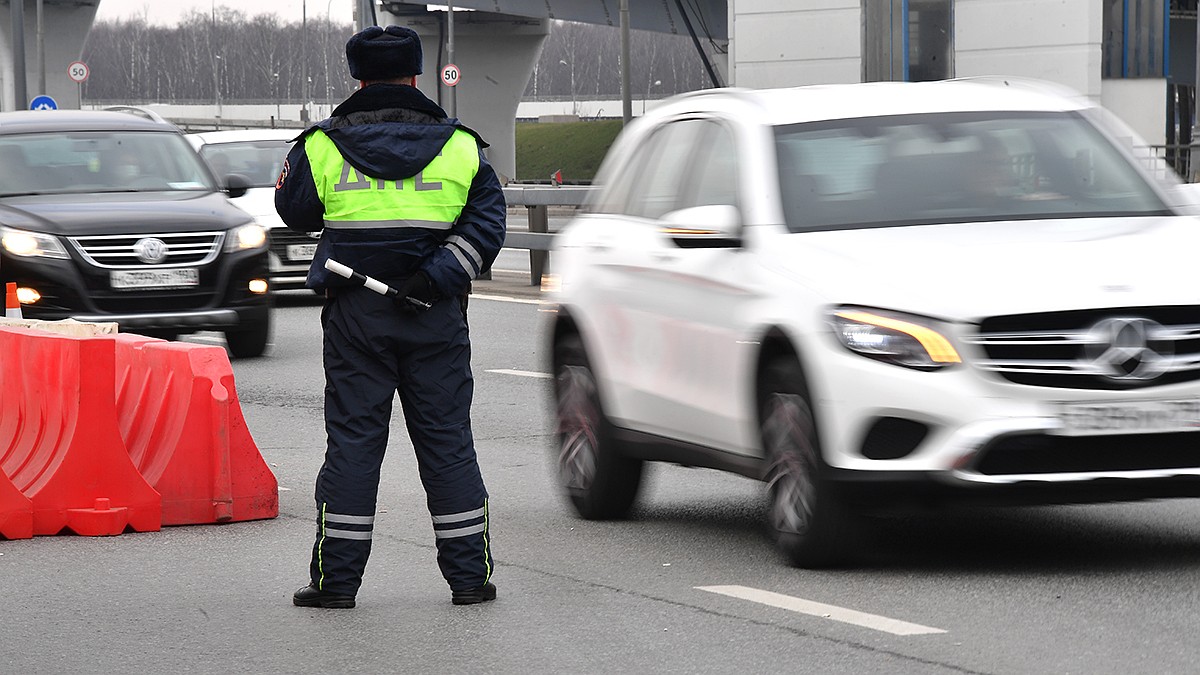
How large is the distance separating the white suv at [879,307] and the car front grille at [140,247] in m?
6.73

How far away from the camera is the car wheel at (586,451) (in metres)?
8.77

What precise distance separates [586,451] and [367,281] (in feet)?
7.62

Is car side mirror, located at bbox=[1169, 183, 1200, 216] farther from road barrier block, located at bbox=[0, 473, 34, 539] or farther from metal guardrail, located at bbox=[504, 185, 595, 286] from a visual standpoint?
metal guardrail, located at bbox=[504, 185, 595, 286]

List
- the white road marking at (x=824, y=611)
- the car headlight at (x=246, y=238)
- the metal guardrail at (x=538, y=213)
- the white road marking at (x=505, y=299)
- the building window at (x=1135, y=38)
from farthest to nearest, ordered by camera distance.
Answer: the building window at (x=1135, y=38) < the metal guardrail at (x=538, y=213) < the white road marking at (x=505, y=299) < the car headlight at (x=246, y=238) < the white road marking at (x=824, y=611)

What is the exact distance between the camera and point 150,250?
15.6 metres

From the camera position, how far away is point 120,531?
8555mm

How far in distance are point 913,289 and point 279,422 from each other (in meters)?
6.43

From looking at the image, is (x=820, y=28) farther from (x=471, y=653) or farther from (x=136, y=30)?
(x=136, y=30)

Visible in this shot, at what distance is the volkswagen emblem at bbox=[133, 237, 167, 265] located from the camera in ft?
51.0

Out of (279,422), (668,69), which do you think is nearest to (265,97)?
(668,69)

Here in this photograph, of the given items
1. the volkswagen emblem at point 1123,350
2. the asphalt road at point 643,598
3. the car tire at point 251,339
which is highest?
the volkswagen emblem at point 1123,350

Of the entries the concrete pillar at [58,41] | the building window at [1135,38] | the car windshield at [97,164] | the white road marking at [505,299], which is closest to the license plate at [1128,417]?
the car windshield at [97,164]

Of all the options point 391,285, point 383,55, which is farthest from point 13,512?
point 383,55

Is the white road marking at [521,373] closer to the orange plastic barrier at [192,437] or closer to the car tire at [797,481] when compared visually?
the orange plastic barrier at [192,437]
